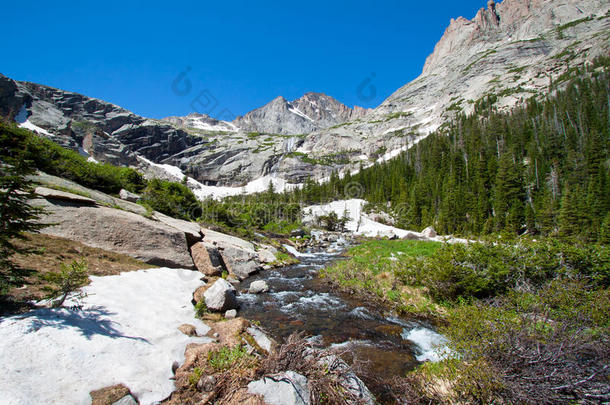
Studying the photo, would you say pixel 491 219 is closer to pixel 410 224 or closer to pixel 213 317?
pixel 410 224

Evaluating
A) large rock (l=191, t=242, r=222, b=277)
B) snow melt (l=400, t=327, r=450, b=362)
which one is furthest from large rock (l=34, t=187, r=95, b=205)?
snow melt (l=400, t=327, r=450, b=362)

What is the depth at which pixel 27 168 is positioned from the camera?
4777mm

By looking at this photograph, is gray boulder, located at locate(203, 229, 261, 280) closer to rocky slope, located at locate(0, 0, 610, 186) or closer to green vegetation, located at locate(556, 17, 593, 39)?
rocky slope, located at locate(0, 0, 610, 186)

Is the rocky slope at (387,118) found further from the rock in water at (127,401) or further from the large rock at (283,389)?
the large rock at (283,389)

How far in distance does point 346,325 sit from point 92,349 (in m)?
7.63

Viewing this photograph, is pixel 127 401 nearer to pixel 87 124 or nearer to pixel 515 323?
pixel 515 323

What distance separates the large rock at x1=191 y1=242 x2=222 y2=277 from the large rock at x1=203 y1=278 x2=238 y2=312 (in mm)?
4621

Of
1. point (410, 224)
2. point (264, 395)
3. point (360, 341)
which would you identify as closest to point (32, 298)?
point (264, 395)

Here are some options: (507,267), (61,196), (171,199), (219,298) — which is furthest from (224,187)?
(507,267)

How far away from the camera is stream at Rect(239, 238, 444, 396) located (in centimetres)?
697

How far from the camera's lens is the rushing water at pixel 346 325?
6992 mm

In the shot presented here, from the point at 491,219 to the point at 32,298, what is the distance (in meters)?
63.0

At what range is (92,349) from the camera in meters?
4.42

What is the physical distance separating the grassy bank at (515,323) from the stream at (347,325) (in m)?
0.94
